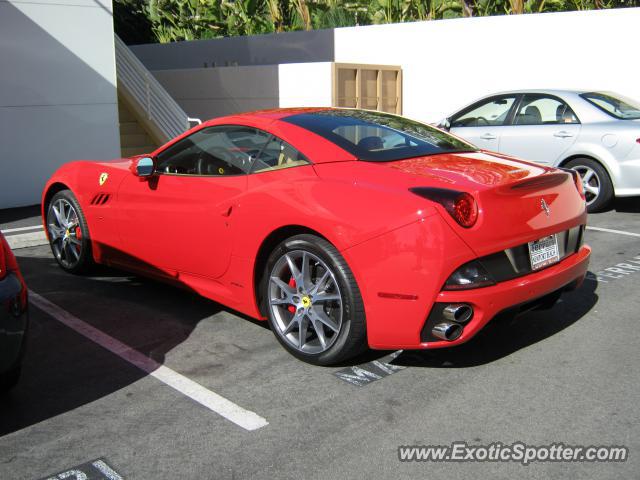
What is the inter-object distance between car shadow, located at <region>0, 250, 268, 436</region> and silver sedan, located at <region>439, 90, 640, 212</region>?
5.54 meters

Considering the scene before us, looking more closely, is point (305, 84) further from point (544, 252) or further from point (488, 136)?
point (544, 252)

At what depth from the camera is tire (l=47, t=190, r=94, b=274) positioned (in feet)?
20.5

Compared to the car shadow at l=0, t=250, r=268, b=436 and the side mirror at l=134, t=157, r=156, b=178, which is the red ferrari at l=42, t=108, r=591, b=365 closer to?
the side mirror at l=134, t=157, r=156, b=178

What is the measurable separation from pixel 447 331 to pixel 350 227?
2.46 feet

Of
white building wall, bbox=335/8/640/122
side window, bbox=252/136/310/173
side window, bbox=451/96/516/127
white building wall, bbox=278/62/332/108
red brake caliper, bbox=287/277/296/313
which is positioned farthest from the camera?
white building wall, bbox=278/62/332/108

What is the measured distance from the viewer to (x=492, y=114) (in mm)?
10188

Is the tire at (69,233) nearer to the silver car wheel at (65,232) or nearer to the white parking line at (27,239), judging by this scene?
the silver car wheel at (65,232)

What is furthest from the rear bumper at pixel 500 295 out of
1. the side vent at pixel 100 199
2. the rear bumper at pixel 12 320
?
the side vent at pixel 100 199

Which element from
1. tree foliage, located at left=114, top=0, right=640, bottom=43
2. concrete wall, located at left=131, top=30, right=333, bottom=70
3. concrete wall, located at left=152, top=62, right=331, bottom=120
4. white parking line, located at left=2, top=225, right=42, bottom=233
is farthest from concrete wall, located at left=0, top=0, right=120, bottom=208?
tree foliage, located at left=114, top=0, right=640, bottom=43

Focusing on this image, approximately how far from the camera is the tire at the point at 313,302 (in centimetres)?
407

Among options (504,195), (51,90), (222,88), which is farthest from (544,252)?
(222,88)

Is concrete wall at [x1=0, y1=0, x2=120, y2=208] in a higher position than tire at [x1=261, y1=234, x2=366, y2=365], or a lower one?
higher

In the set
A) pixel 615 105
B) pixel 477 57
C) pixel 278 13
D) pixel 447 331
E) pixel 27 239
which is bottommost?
pixel 27 239

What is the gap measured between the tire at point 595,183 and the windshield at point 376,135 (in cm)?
445
